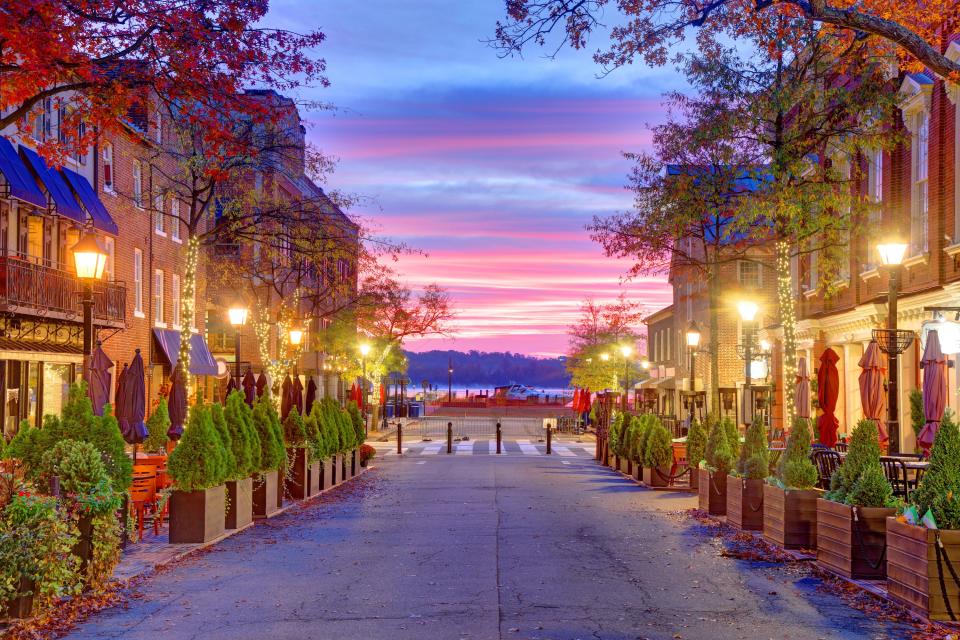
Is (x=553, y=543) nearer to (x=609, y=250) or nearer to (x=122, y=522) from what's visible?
(x=122, y=522)

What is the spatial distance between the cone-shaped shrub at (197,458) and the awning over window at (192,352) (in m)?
26.5

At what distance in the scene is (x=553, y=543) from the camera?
587 inches

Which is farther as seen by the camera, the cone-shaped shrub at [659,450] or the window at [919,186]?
the window at [919,186]

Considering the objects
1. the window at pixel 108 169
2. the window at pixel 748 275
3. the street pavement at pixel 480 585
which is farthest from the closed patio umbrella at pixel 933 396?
the window at pixel 748 275

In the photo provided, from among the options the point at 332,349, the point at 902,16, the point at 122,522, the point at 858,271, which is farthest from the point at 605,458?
the point at 332,349

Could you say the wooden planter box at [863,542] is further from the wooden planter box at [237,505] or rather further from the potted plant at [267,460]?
the potted plant at [267,460]

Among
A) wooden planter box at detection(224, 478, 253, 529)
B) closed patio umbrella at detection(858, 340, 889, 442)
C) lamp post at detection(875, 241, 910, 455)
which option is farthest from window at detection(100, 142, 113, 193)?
lamp post at detection(875, 241, 910, 455)

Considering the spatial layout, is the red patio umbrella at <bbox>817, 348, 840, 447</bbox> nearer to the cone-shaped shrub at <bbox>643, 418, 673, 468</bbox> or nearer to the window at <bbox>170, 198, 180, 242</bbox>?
the cone-shaped shrub at <bbox>643, 418, 673, 468</bbox>

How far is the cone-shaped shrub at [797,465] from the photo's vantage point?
1403 centimetres

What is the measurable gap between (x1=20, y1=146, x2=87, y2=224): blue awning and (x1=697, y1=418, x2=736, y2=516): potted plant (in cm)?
1899

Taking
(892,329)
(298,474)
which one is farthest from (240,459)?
(892,329)

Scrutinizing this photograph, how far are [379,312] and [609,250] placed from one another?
30.0 meters

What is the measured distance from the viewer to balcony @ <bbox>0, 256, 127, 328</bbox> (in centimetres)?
2861

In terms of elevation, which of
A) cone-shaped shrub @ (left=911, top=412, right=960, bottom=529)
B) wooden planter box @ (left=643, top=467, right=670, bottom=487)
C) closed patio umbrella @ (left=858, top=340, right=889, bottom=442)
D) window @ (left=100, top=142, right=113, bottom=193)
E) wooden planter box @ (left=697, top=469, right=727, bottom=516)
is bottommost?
wooden planter box @ (left=643, top=467, right=670, bottom=487)
